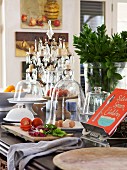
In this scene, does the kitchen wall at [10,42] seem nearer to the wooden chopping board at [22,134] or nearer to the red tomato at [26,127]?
the wooden chopping board at [22,134]

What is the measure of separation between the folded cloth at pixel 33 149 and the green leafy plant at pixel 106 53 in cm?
53

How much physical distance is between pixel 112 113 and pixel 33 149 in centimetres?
41

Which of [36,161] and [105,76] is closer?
[36,161]

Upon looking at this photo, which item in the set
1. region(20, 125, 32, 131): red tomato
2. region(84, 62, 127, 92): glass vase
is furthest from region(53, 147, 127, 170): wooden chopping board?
region(84, 62, 127, 92): glass vase

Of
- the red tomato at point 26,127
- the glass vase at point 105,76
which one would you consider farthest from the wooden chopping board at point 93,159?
the glass vase at point 105,76

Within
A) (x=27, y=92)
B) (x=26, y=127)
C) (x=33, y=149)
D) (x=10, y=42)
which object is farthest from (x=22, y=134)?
(x=10, y=42)

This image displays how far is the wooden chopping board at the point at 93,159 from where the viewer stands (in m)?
1.24

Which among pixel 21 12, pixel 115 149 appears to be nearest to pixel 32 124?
pixel 115 149

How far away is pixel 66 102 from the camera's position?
2.24 meters

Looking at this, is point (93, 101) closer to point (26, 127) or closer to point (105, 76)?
point (105, 76)

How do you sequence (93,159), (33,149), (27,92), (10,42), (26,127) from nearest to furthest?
(93,159), (33,149), (26,127), (27,92), (10,42)

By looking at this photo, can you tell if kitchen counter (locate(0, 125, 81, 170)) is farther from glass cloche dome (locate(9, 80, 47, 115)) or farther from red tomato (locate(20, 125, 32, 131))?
glass cloche dome (locate(9, 80, 47, 115))

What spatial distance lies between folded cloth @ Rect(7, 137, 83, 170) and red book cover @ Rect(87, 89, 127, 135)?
0.15 m

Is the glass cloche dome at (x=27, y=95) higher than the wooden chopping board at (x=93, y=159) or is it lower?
higher
